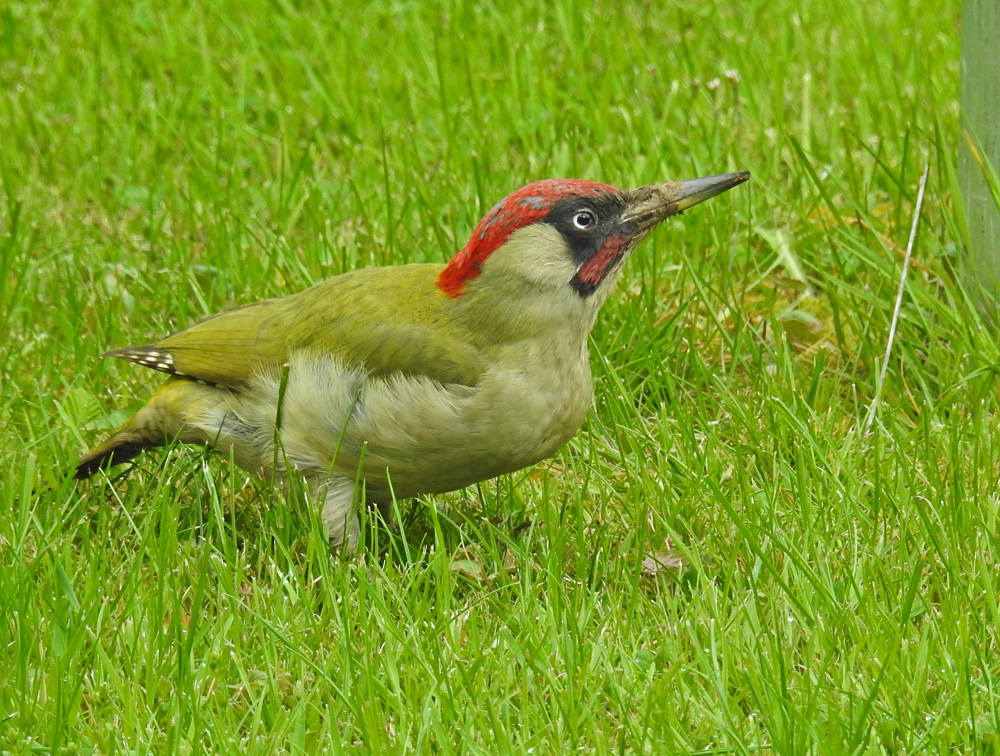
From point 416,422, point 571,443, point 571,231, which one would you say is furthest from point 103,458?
point 571,231

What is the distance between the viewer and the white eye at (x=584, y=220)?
368cm

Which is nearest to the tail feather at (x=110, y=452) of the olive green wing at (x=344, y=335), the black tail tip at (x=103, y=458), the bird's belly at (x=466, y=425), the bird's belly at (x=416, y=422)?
the black tail tip at (x=103, y=458)

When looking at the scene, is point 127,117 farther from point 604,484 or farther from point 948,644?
point 948,644

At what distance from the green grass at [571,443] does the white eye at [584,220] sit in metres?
0.67

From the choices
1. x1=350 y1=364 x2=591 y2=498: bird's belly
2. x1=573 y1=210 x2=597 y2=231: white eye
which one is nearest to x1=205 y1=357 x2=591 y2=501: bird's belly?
x1=350 y1=364 x2=591 y2=498: bird's belly

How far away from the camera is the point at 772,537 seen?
3365 mm

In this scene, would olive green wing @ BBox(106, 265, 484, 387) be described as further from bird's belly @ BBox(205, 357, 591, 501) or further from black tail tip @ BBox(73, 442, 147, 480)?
black tail tip @ BBox(73, 442, 147, 480)

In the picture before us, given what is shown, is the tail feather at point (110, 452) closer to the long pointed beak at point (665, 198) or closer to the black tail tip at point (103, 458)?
the black tail tip at point (103, 458)

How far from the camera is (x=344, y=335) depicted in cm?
387

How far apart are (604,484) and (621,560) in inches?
16.7

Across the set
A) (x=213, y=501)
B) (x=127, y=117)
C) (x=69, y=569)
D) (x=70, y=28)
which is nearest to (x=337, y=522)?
(x=213, y=501)

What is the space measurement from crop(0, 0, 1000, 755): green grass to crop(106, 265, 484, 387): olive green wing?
13.6 inches

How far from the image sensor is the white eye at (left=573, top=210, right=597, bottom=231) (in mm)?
3680

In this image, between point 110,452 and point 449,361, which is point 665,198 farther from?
point 110,452
